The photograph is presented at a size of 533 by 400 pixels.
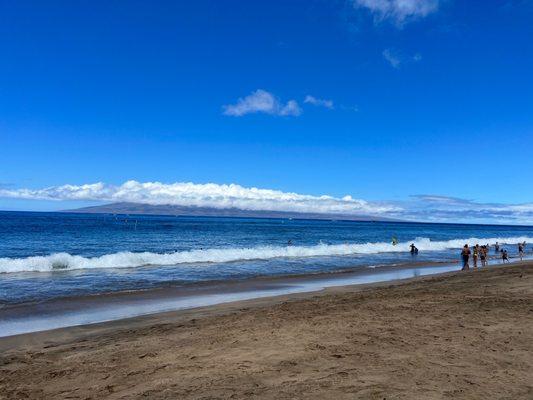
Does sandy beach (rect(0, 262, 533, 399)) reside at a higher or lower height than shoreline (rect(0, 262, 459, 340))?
higher

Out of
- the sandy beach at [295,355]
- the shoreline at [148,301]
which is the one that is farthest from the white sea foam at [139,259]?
the sandy beach at [295,355]

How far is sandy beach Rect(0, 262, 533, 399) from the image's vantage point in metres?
6.20

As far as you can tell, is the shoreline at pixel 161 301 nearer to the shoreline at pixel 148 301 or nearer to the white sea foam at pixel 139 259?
the shoreline at pixel 148 301

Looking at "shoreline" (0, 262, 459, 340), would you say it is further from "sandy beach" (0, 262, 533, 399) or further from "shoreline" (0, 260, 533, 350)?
"sandy beach" (0, 262, 533, 399)

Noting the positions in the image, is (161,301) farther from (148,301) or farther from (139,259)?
(139,259)

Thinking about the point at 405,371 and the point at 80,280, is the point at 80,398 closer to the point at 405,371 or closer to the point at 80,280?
the point at 405,371

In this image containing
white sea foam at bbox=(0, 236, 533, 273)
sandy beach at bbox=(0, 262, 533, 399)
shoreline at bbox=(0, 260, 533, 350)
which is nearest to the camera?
sandy beach at bbox=(0, 262, 533, 399)

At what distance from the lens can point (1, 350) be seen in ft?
31.8

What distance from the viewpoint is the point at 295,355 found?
778cm

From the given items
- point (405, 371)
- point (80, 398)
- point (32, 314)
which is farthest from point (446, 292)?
point (32, 314)

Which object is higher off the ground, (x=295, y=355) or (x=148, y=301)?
(x=295, y=355)

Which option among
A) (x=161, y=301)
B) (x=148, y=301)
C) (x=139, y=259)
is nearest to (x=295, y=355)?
(x=161, y=301)

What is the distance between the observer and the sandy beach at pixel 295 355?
6.20 metres

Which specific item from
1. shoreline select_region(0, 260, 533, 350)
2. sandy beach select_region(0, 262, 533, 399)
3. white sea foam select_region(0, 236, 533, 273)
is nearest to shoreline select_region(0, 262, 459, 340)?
shoreline select_region(0, 260, 533, 350)
